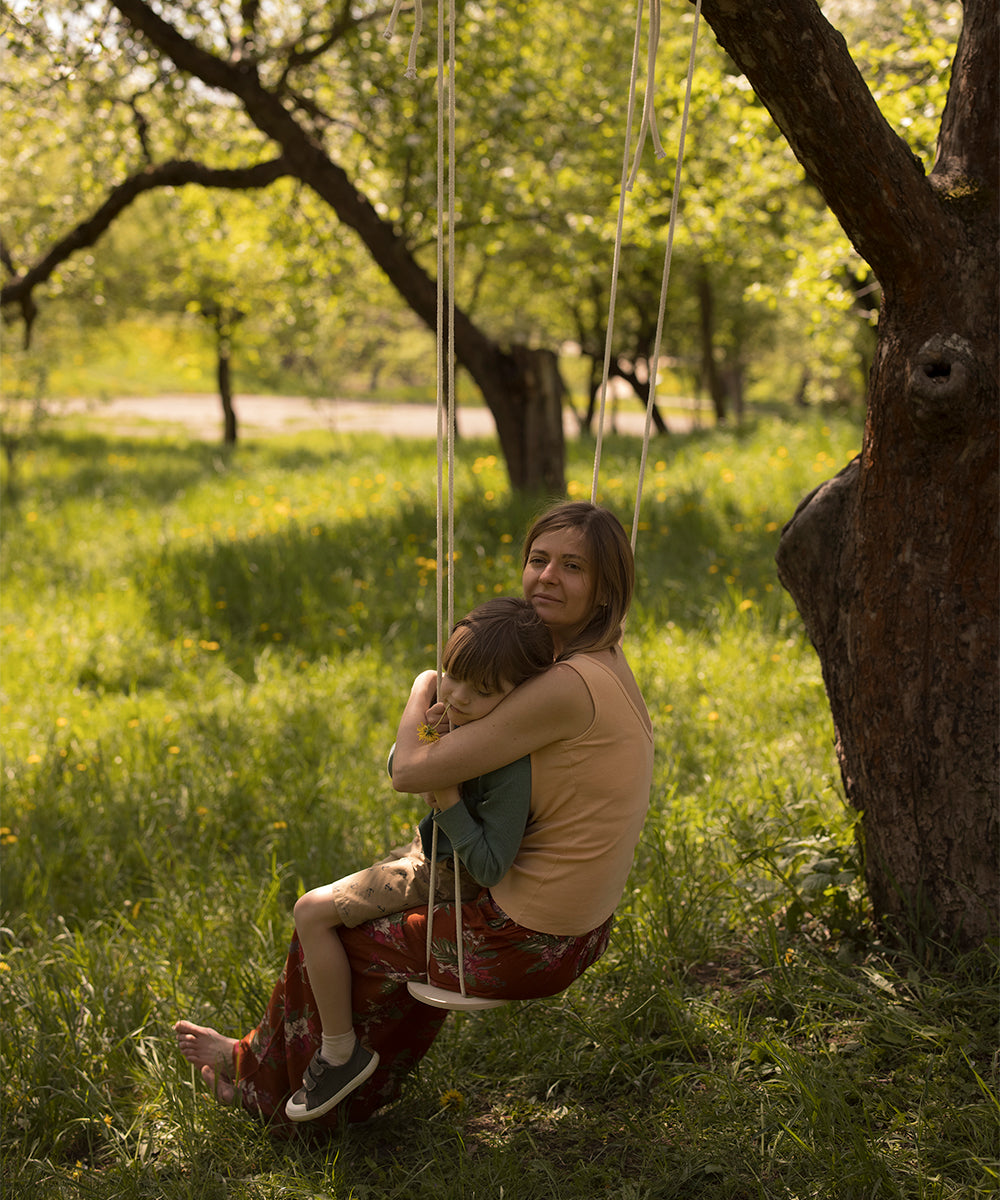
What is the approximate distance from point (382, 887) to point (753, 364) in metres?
37.4

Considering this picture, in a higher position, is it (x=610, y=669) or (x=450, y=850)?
(x=610, y=669)

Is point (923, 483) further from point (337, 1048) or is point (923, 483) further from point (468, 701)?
point (337, 1048)

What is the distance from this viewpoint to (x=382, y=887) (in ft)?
8.27

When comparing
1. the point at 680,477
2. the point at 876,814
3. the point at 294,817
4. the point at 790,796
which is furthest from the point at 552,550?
the point at 680,477

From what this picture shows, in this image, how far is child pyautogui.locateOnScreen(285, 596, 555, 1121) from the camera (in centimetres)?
223

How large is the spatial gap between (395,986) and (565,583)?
1044 millimetres

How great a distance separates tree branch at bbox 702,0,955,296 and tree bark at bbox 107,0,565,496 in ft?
18.8

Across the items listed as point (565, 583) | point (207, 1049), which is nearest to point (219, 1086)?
point (207, 1049)

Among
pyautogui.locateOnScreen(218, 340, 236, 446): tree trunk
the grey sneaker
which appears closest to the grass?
the grey sneaker

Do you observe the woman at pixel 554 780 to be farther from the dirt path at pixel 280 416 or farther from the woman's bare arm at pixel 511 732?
the dirt path at pixel 280 416

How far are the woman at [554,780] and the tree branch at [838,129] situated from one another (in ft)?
3.48

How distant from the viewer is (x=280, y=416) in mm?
27078

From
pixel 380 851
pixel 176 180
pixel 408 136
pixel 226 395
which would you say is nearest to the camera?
pixel 380 851

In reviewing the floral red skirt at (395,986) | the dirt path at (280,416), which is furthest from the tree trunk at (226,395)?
the floral red skirt at (395,986)
